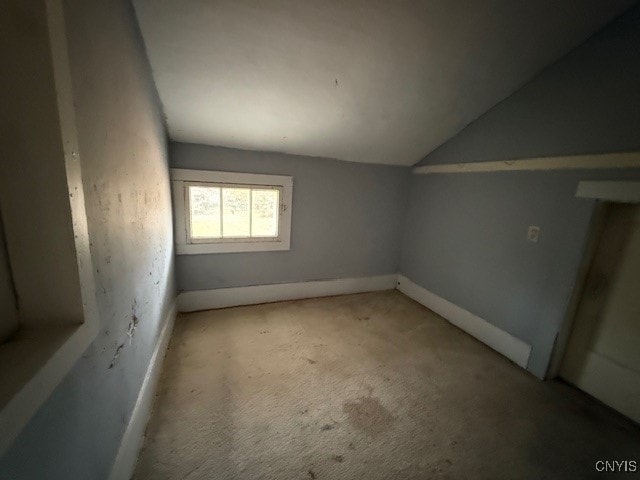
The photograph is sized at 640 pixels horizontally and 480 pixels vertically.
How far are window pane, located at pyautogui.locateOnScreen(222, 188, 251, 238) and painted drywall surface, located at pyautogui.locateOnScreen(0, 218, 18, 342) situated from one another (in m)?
2.15

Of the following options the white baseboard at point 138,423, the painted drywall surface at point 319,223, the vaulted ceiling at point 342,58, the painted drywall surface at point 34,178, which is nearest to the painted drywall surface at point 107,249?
the white baseboard at point 138,423

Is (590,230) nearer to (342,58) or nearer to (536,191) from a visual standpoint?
(536,191)

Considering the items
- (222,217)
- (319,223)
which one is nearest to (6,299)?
(222,217)

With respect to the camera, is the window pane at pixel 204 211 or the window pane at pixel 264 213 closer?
the window pane at pixel 204 211

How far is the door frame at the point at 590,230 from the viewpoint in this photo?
164 centimetres

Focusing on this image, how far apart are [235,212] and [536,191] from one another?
2.91 meters

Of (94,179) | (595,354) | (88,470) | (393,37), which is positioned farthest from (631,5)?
(88,470)

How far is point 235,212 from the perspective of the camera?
9.39 ft

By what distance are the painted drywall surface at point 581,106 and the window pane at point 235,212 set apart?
2.62m

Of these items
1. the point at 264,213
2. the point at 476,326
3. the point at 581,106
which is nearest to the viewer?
the point at 581,106

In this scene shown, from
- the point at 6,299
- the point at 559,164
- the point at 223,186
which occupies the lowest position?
the point at 6,299

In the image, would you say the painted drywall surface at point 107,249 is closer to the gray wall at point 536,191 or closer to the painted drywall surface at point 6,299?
the painted drywall surface at point 6,299

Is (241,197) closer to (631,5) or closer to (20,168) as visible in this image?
(20,168)

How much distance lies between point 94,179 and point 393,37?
183 cm
